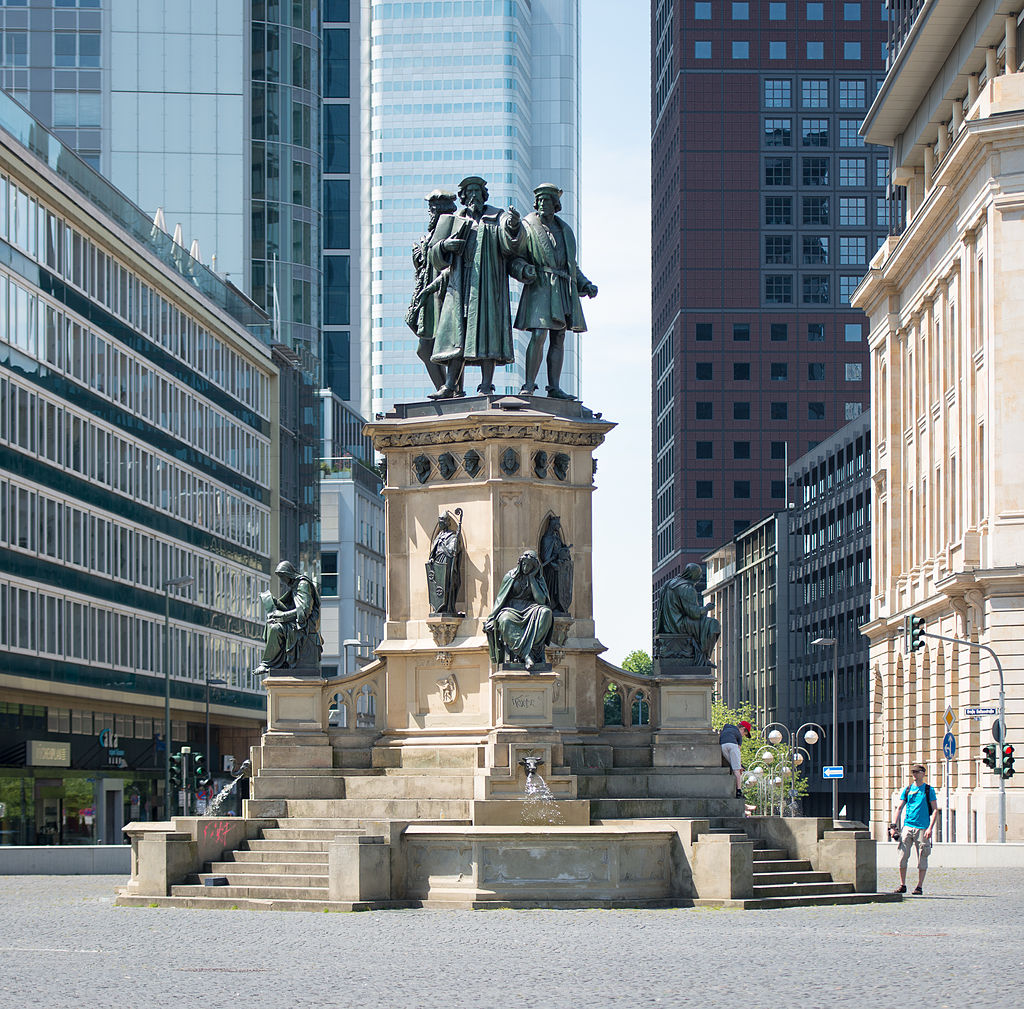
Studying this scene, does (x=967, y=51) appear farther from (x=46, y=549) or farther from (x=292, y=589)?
(x=292, y=589)

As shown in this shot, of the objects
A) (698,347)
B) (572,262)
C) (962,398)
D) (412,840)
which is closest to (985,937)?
(412,840)

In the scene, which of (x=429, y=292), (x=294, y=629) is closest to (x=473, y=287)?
(x=429, y=292)

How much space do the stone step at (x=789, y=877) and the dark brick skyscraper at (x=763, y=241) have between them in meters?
152

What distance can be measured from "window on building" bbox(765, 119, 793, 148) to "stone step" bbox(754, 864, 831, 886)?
528 ft

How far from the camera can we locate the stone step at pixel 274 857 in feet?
85.5

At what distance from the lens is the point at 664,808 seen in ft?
87.9

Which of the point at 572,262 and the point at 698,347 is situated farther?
the point at 698,347

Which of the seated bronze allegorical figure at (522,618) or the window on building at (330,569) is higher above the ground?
the window on building at (330,569)

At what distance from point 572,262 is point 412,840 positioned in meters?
8.92

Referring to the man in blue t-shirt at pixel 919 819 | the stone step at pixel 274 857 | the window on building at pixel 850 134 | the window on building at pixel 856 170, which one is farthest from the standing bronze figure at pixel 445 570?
the window on building at pixel 850 134

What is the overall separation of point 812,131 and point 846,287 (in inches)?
528

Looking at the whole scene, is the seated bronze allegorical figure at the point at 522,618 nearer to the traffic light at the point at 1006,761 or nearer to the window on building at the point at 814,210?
the traffic light at the point at 1006,761

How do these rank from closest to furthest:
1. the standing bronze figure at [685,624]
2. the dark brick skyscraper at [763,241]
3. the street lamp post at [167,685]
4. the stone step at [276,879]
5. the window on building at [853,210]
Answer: the stone step at [276,879] < the standing bronze figure at [685,624] < the street lamp post at [167,685] < the dark brick skyscraper at [763,241] < the window on building at [853,210]

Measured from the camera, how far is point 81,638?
6981 cm
